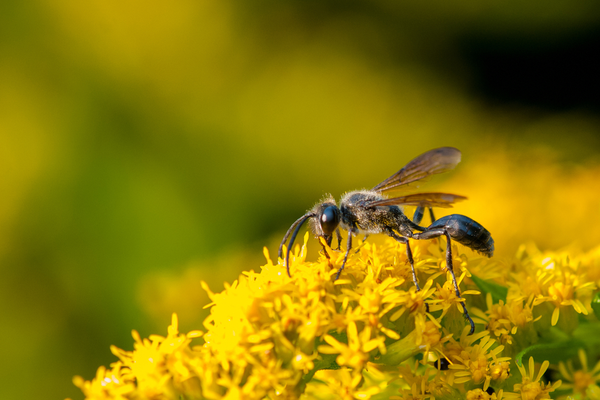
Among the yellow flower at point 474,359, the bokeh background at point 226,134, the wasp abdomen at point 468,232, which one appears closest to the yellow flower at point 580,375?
the yellow flower at point 474,359

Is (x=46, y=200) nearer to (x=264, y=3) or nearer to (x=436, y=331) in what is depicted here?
(x=264, y=3)

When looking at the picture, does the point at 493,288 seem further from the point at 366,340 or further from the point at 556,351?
the point at 366,340

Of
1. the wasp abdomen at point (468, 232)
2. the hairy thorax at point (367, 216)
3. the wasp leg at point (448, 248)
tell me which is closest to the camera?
the wasp leg at point (448, 248)

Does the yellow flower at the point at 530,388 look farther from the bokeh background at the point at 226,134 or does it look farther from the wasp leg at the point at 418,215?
the bokeh background at the point at 226,134

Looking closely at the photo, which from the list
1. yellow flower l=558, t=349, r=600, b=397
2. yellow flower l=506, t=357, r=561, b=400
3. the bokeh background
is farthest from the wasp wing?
the bokeh background

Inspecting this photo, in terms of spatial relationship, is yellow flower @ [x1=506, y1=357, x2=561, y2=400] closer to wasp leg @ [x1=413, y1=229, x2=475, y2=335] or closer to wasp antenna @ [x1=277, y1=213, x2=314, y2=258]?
wasp leg @ [x1=413, y1=229, x2=475, y2=335]

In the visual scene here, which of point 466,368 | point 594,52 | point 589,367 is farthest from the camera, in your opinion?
point 594,52

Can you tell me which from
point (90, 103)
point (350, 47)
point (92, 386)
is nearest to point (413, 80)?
point (350, 47)

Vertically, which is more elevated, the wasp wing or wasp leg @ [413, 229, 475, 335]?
the wasp wing
